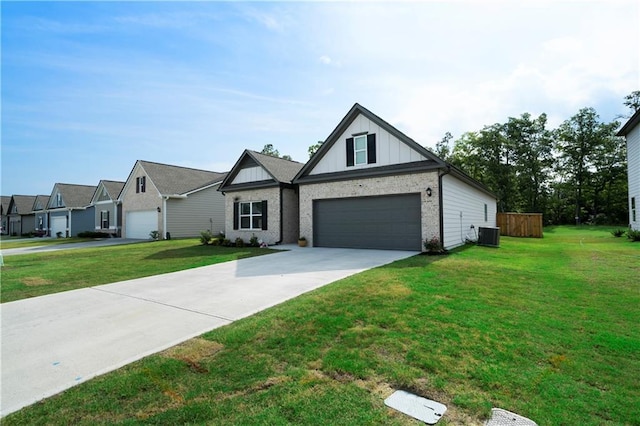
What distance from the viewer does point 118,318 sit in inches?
194

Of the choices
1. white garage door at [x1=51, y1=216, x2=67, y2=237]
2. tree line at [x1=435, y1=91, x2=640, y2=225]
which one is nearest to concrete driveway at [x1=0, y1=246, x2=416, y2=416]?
tree line at [x1=435, y1=91, x2=640, y2=225]

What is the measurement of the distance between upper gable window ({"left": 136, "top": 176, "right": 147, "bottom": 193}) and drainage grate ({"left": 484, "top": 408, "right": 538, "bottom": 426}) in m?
26.9

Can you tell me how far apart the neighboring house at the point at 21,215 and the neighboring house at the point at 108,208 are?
19273 millimetres

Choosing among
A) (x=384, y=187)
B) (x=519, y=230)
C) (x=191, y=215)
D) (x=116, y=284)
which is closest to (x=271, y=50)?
(x=384, y=187)

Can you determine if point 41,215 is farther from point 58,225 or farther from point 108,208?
point 108,208

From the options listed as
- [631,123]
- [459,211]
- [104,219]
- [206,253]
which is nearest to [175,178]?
[104,219]

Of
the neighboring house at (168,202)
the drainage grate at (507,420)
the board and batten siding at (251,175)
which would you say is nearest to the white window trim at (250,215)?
the board and batten siding at (251,175)

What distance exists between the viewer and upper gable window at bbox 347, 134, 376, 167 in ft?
44.6

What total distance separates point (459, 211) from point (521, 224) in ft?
36.0

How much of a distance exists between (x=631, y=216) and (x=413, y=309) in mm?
20274

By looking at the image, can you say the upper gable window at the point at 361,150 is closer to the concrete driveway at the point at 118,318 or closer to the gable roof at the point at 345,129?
the gable roof at the point at 345,129

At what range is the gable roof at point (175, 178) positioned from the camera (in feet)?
76.4

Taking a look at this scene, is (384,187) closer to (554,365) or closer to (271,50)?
(271,50)

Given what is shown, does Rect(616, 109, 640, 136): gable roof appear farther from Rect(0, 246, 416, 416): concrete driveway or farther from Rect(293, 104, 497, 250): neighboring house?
Rect(0, 246, 416, 416): concrete driveway
